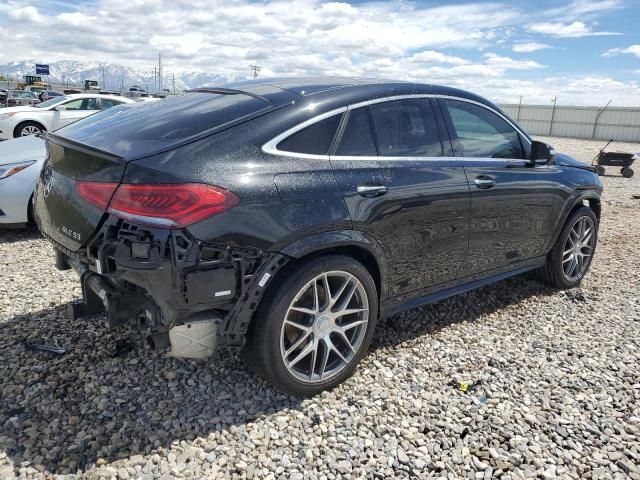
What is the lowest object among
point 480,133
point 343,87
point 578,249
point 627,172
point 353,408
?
point 353,408

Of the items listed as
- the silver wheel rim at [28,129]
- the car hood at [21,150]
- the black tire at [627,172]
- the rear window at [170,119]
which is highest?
the rear window at [170,119]

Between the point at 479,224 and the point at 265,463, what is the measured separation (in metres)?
2.20

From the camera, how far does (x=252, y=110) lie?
2789 mm

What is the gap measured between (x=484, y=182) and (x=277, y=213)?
1781mm

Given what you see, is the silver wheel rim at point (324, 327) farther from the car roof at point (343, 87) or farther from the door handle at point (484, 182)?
the door handle at point (484, 182)

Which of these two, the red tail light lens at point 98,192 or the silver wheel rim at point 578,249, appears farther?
the silver wheel rim at point 578,249

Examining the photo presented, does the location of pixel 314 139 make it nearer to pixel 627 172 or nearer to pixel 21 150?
pixel 21 150

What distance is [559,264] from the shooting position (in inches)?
186

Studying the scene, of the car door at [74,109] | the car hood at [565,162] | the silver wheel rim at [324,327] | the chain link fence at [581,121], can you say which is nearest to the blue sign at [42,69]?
the chain link fence at [581,121]

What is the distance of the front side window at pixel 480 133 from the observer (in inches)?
144

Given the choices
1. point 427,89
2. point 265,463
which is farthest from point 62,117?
point 265,463

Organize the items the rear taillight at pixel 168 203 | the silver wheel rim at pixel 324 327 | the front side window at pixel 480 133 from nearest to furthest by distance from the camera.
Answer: the rear taillight at pixel 168 203 < the silver wheel rim at pixel 324 327 < the front side window at pixel 480 133

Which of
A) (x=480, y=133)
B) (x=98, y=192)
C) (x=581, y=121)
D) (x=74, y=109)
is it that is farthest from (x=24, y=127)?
(x=581, y=121)

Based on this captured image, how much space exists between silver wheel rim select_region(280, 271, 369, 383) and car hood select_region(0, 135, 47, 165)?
167 inches
